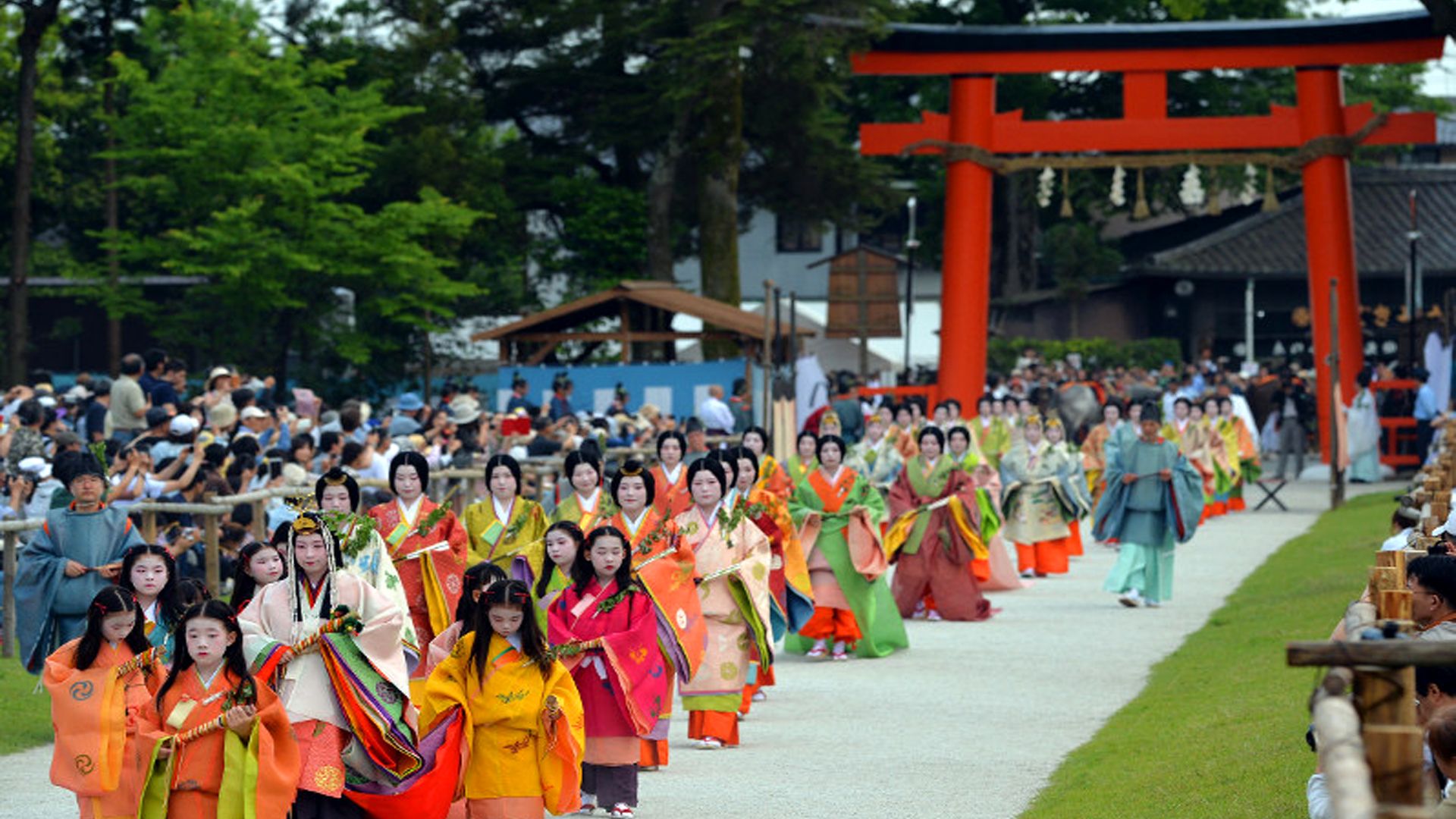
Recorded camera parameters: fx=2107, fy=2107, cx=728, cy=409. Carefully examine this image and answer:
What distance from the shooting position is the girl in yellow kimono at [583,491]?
1220 cm

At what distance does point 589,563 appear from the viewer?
10180mm

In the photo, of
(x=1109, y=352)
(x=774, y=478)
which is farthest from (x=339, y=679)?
(x=1109, y=352)

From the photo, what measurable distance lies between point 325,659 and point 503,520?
12.4ft

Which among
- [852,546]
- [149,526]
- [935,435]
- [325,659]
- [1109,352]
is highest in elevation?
[1109,352]

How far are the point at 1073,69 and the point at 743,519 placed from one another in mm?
17489

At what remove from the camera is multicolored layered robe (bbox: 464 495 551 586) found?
39.5 feet

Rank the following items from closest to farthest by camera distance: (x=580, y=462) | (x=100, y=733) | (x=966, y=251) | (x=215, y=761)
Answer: (x=215, y=761) → (x=100, y=733) → (x=580, y=462) → (x=966, y=251)

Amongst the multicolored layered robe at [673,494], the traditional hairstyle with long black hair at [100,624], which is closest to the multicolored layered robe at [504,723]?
the traditional hairstyle with long black hair at [100,624]

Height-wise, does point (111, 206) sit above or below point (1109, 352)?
above

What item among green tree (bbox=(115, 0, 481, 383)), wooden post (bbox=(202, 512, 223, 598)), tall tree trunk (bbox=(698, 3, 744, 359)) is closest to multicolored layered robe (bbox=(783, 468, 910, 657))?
wooden post (bbox=(202, 512, 223, 598))

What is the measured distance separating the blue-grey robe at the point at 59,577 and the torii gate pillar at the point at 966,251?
18.2 meters

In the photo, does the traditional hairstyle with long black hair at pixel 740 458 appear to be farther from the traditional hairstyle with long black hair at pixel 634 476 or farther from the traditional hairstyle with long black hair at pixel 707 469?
the traditional hairstyle with long black hair at pixel 634 476

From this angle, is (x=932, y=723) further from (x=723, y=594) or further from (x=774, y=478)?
(x=774, y=478)

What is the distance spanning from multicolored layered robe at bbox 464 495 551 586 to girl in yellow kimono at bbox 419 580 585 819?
10.1ft
